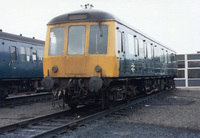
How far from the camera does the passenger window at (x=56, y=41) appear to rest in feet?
29.7

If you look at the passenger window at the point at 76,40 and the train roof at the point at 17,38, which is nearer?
the passenger window at the point at 76,40

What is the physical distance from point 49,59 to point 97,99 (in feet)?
7.01

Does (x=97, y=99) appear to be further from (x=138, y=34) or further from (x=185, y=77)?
(x=185, y=77)

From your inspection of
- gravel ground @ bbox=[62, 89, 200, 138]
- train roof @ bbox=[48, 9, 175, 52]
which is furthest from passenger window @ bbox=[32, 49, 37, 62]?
gravel ground @ bbox=[62, 89, 200, 138]

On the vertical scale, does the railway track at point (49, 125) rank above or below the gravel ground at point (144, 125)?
above

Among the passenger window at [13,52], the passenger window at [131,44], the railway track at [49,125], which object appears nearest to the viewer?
the railway track at [49,125]

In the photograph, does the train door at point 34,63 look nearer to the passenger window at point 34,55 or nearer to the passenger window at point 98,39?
the passenger window at point 34,55

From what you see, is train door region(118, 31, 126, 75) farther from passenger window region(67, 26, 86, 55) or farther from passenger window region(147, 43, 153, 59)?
passenger window region(147, 43, 153, 59)

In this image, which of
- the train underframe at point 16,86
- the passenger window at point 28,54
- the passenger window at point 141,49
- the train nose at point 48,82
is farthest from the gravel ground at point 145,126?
the passenger window at point 28,54

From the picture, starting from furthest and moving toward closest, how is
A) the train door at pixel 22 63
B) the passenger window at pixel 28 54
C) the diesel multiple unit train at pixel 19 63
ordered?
the passenger window at pixel 28 54
the train door at pixel 22 63
the diesel multiple unit train at pixel 19 63

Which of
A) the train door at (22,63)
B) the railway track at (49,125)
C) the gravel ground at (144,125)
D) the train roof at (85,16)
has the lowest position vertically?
the gravel ground at (144,125)

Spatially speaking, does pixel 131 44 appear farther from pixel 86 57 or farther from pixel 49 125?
pixel 49 125

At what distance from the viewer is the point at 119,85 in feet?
31.5

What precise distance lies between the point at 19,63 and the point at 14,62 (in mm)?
446
